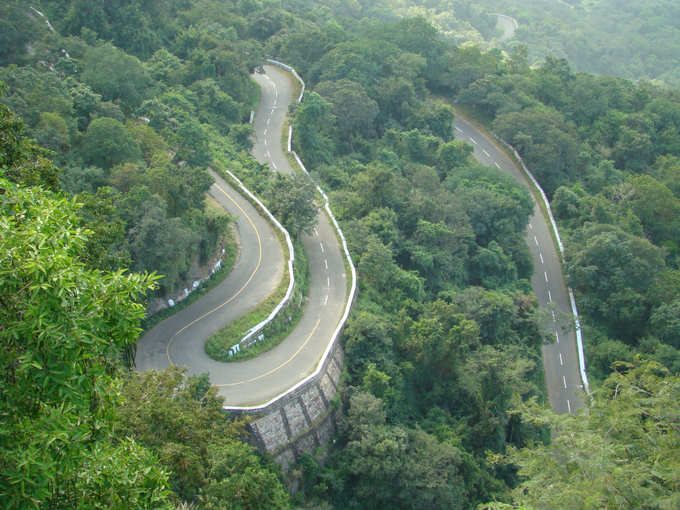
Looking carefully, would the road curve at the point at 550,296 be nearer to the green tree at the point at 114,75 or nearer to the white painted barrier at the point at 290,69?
the white painted barrier at the point at 290,69

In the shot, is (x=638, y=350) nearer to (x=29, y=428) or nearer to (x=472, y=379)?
(x=472, y=379)

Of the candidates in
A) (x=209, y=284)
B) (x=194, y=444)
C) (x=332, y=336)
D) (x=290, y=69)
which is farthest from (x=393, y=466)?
(x=290, y=69)

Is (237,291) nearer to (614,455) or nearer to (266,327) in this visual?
(266,327)

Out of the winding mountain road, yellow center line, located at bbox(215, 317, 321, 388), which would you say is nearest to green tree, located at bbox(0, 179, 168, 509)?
the winding mountain road

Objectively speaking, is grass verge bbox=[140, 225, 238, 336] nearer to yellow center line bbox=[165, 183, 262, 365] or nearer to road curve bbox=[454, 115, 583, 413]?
yellow center line bbox=[165, 183, 262, 365]

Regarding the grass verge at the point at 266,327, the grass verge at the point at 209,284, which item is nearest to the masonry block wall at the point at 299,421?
the grass verge at the point at 266,327
